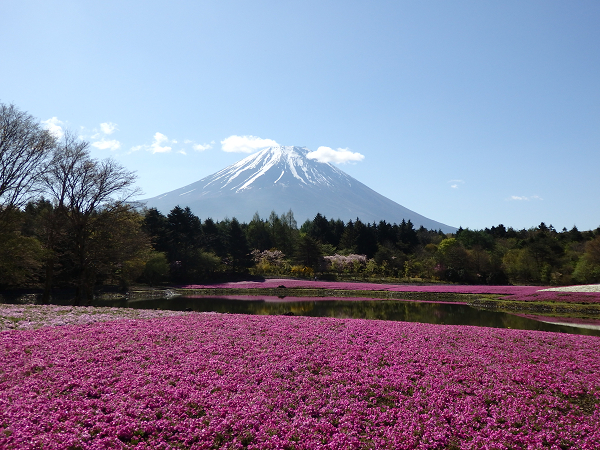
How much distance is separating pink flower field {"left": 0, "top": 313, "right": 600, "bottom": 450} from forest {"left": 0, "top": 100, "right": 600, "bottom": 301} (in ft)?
52.1

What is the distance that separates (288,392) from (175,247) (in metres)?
59.2

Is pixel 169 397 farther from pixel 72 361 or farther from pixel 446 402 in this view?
pixel 446 402

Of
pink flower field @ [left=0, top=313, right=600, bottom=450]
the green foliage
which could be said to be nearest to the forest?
the green foliage

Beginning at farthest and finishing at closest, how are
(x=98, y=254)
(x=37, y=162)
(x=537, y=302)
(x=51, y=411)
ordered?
(x=537, y=302) < (x=98, y=254) < (x=37, y=162) < (x=51, y=411)

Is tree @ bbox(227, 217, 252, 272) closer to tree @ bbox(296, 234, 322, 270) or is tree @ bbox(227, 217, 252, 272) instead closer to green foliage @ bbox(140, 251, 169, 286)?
tree @ bbox(296, 234, 322, 270)

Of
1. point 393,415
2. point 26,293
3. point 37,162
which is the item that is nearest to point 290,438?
point 393,415

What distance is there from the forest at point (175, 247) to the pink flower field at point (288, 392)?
15.9m

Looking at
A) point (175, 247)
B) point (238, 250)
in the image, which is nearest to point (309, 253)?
point (238, 250)

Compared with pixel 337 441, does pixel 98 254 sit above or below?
above

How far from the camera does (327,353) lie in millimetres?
10820

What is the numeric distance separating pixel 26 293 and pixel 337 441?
43.4 m

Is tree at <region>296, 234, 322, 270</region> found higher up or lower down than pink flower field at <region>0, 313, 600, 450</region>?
higher up

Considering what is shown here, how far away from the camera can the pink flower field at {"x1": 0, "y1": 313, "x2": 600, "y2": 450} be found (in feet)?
21.5

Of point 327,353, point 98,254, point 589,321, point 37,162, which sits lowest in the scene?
point 589,321
